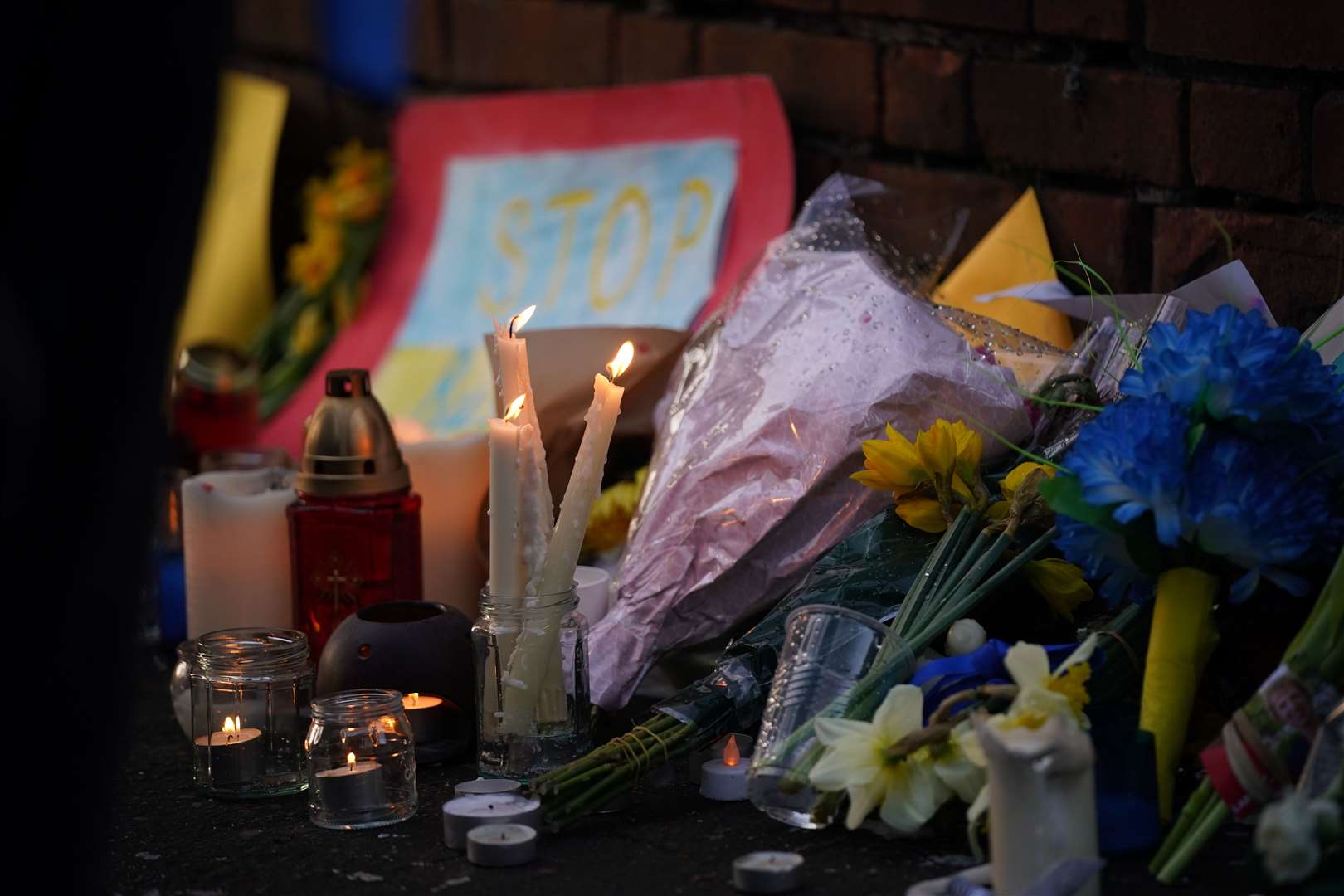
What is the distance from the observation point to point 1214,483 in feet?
3.47

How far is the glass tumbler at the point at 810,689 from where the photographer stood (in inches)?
43.8

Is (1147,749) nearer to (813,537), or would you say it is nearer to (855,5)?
(813,537)

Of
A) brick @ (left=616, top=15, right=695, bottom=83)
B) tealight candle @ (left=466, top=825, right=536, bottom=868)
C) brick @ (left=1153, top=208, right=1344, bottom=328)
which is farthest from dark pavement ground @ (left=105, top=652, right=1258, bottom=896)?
brick @ (left=616, top=15, right=695, bottom=83)

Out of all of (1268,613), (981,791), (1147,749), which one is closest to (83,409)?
(981,791)

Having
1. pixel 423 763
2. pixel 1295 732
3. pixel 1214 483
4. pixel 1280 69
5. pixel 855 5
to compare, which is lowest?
pixel 423 763

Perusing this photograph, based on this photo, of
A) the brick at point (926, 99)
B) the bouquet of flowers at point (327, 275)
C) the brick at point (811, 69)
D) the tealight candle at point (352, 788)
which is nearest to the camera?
the tealight candle at point (352, 788)

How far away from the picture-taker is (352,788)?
122 cm

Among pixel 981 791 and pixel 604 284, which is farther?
pixel 604 284

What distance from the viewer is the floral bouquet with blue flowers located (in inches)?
41.6

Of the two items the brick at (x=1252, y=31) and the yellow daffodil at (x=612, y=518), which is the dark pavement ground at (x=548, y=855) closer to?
the yellow daffodil at (x=612, y=518)

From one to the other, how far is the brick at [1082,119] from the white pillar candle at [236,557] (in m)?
0.85

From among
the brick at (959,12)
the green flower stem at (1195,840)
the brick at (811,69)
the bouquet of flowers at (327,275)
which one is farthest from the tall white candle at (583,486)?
the bouquet of flowers at (327,275)

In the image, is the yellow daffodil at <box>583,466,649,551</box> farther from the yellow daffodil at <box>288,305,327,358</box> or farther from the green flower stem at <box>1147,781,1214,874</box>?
the yellow daffodil at <box>288,305,327,358</box>

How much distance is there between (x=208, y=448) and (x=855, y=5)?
1.01 meters
